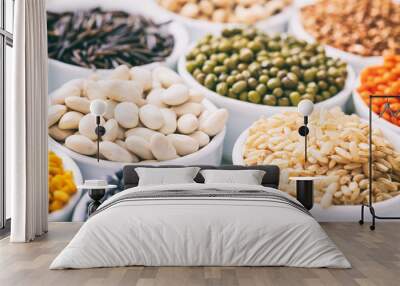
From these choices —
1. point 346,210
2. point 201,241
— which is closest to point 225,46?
point 346,210

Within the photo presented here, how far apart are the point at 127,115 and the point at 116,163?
588 millimetres

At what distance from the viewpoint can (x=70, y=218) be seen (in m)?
7.43

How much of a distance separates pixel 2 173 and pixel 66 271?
251 cm

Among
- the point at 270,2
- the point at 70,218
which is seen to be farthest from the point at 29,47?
the point at 270,2

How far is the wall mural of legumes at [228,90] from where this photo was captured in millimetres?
7293

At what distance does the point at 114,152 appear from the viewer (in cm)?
727

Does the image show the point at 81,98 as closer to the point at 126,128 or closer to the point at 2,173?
the point at 126,128

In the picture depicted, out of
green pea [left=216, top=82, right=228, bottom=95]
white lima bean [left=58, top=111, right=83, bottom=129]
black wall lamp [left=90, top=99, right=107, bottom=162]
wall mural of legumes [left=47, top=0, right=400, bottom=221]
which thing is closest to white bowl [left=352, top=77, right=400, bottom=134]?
wall mural of legumes [left=47, top=0, right=400, bottom=221]

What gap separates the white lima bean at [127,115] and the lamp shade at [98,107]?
0.25 metres

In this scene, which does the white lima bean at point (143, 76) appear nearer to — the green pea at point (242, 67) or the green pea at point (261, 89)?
the green pea at point (242, 67)

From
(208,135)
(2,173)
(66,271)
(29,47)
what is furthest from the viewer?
(208,135)

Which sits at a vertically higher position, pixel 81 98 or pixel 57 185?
pixel 81 98

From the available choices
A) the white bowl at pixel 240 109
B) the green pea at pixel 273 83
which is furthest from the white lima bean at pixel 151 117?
the green pea at pixel 273 83

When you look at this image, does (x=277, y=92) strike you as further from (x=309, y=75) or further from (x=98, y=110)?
(x=98, y=110)
